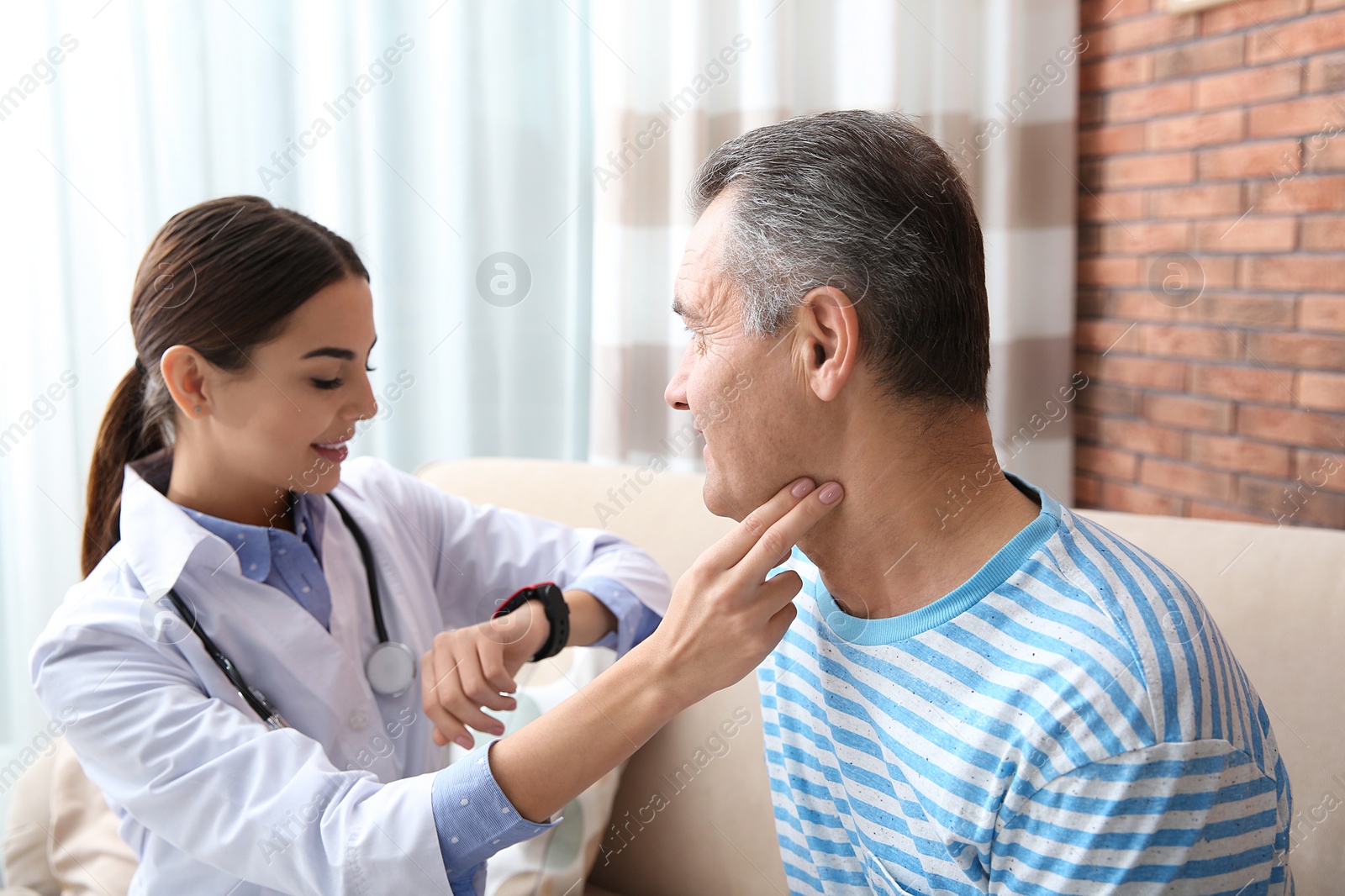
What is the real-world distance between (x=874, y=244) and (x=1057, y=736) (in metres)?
0.48

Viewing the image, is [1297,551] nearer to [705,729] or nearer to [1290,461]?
[705,729]

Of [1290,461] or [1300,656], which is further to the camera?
[1290,461]

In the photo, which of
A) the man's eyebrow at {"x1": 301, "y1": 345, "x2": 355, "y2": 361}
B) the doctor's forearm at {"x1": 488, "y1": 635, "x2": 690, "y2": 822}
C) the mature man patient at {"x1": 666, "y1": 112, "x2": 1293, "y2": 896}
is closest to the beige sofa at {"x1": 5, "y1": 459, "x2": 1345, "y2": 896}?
the mature man patient at {"x1": 666, "y1": 112, "x2": 1293, "y2": 896}

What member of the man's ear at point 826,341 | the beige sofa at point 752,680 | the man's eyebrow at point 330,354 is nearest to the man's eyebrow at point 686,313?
the man's ear at point 826,341

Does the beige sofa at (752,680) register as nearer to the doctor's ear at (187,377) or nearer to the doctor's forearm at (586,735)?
the doctor's forearm at (586,735)

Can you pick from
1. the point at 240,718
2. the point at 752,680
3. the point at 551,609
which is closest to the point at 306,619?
the point at 240,718

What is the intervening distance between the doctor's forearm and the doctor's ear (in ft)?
2.00

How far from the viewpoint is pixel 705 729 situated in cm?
163

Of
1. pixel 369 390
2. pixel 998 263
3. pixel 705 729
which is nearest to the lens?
pixel 369 390

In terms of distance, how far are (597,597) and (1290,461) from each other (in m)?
1.93

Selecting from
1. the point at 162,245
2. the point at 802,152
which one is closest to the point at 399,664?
the point at 162,245

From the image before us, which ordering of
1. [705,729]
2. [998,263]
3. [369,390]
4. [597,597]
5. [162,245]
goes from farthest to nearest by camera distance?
[998,263] → [705,729] → [597,597] → [369,390] → [162,245]

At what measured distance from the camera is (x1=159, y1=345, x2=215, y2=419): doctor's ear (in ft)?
3.95

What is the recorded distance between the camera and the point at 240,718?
3.59 ft
